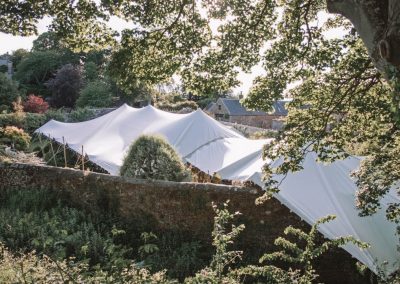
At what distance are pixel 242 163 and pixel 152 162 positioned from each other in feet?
7.69

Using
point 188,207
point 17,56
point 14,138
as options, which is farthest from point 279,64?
point 17,56

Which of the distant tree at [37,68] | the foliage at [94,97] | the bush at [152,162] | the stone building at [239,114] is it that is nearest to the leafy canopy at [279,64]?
the bush at [152,162]

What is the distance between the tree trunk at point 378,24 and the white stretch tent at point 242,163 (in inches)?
178

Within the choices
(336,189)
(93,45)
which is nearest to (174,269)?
(336,189)

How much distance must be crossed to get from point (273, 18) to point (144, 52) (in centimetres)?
172

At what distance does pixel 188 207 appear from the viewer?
7.79m

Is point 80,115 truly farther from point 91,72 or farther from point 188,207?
point 91,72

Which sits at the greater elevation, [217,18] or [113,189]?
[217,18]

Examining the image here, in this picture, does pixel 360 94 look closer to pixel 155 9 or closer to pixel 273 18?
pixel 273 18

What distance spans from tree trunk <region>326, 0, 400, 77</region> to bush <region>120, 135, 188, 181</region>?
653cm

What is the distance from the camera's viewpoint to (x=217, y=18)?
16.1 ft

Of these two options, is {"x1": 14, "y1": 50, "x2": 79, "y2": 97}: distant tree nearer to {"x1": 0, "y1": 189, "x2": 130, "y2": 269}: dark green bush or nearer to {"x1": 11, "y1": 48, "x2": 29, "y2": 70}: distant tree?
{"x1": 11, "y1": 48, "x2": 29, "y2": 70}: distant tree

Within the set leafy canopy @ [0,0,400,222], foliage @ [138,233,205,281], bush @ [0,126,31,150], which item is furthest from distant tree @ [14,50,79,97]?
leafy canopy @ [0,0,400,222]

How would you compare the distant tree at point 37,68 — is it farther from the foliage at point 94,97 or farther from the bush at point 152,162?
the bush at point 152,162
